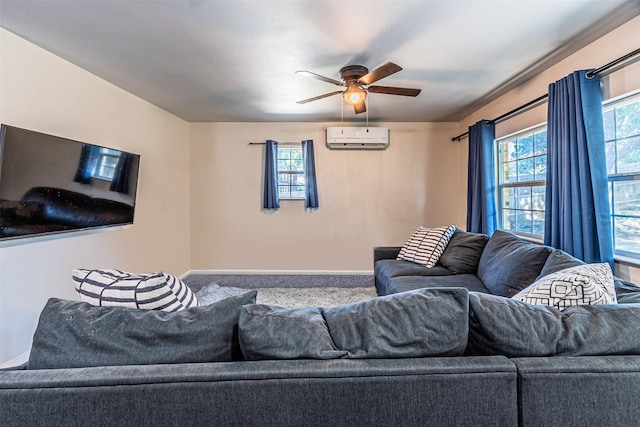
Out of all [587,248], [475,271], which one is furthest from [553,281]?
[475,271]

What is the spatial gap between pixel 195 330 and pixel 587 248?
267cm

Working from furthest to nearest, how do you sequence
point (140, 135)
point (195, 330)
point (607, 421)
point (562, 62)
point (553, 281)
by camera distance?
point (140, 135)
point (562, 62)
point (553, 281)
point (195, 330)
point (607, 421)

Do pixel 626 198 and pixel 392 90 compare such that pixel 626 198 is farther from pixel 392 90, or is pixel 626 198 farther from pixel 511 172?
pixel 392 90

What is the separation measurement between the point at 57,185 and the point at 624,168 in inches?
168

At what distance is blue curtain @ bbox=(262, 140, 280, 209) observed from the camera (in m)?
4.79

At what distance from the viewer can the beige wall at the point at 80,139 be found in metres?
2.23

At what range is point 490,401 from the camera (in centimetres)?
87

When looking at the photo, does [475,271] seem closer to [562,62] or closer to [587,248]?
[587,248]

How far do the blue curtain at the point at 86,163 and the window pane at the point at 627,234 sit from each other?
14.0 ft

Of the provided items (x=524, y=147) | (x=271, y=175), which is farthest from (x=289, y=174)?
(x=524, y=147)

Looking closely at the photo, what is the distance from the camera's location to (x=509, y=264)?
2.30 m

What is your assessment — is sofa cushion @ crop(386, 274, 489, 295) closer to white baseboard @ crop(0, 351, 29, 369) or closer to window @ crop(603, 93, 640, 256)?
window @ crop(603, 93, 640, 256)

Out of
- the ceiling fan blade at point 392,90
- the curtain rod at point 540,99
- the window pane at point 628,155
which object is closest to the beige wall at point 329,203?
the curtain rod at point 540,99

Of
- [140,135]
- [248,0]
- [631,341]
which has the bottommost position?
[631,341]
